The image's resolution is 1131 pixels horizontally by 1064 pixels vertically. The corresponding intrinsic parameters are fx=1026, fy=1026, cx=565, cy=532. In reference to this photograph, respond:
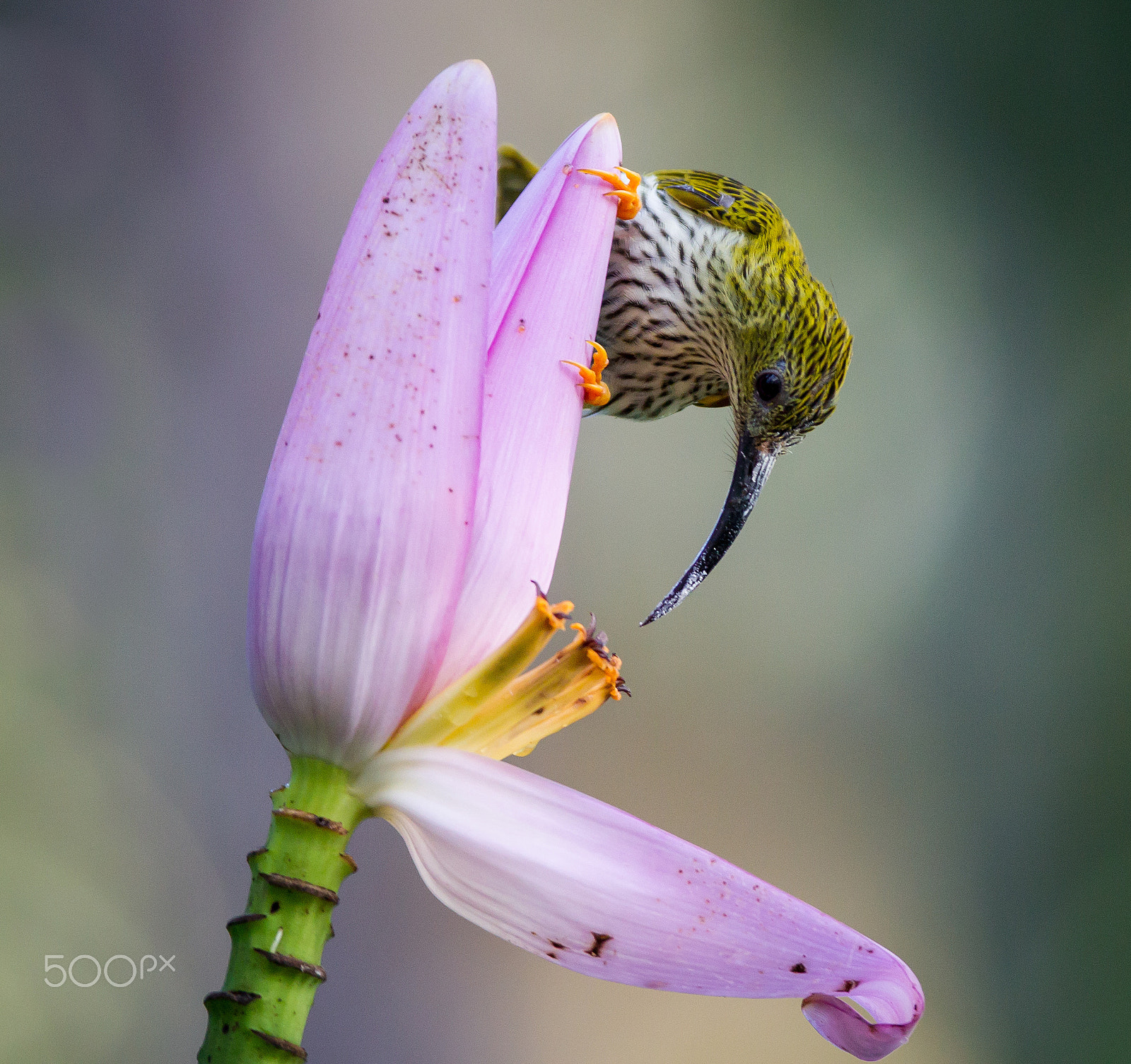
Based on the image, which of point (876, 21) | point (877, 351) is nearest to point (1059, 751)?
point (877, 351)

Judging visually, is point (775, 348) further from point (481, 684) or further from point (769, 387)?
point (481, 684)

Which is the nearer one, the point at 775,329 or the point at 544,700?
the point at 544,700

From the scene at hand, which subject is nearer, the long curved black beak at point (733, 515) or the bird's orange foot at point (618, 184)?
the bird's orange foot at point (618, 184)

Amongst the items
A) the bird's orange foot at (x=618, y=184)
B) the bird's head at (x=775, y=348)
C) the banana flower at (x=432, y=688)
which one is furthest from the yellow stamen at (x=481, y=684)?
the bird's head at (x=775, y=348)

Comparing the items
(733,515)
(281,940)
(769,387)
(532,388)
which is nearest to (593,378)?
(532,388)

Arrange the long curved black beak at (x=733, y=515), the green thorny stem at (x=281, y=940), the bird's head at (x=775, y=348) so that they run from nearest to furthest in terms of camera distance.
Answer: the green thorny stem at (x=281, y=940) < the long curved black beak at (x=733, y=515) < the bird's head at (x=775, y=348)

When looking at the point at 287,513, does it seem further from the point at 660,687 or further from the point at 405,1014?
the point at 660,687

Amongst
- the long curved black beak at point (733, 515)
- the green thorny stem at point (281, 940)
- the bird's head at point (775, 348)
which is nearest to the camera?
the green thorny stem at point (281, 940)

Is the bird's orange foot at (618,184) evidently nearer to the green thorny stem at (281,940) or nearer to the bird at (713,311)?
the green thorny stem at (281,940)
